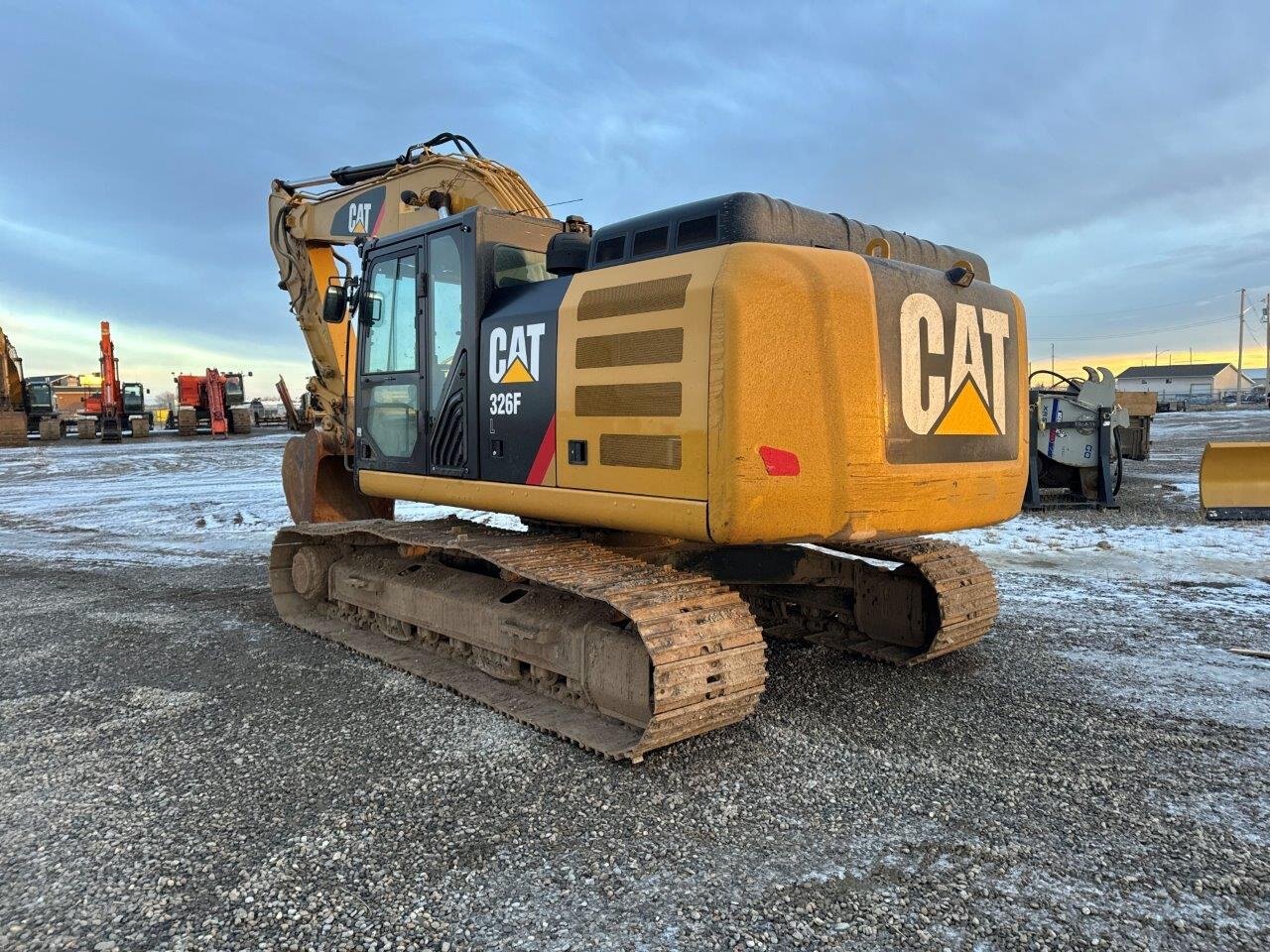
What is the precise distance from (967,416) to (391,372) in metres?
3.61

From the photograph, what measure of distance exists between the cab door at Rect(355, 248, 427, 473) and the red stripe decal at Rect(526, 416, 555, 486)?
114cm

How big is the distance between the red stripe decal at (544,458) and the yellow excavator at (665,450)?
20 millimetres

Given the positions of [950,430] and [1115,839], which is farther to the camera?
[950,430]

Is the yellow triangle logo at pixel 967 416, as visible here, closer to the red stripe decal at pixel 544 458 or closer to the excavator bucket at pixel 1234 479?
the red stripe decal at pixel 544 458

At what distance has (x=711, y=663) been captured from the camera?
3.75 m

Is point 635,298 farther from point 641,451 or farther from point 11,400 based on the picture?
point 11,400

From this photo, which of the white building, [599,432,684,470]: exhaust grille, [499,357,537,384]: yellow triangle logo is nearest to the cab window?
[499,357,537,384]: yellow triangle logo

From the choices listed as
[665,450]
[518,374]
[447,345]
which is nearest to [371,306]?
[447,345]

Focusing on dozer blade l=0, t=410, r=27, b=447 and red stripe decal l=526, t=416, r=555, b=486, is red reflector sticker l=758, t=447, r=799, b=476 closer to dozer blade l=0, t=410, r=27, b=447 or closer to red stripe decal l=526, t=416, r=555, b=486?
red stripe decal l=526, t=416, r=555, b=486

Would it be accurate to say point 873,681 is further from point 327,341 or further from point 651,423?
point 327,341

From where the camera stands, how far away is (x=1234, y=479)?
36.5 ft

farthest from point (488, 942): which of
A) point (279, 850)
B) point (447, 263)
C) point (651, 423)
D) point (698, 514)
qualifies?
point (447, 263)

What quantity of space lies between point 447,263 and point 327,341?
14.1 ft

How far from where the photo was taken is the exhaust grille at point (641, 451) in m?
3.91
